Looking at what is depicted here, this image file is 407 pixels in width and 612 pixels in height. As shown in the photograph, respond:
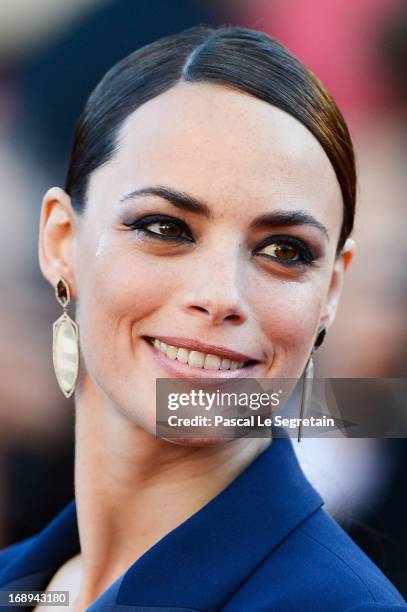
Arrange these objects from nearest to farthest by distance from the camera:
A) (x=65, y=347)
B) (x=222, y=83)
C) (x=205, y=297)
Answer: (x=205, y=297)
(x=222, y=83)
(x=65, y=347)

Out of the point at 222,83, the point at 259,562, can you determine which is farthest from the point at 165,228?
the point at 259,562

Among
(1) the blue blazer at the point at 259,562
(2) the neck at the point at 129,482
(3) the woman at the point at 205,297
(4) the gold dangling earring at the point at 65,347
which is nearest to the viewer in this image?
(1) the blue blazer at the point at 259,562

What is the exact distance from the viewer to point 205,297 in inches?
47.9

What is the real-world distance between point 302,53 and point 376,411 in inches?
46.2

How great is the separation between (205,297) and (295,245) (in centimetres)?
20

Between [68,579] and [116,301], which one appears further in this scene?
[68,579]

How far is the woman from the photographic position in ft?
4.10

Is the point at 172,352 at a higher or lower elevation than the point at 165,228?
lower

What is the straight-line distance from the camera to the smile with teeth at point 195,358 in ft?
4.17

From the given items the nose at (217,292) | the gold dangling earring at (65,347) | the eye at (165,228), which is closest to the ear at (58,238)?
the gold dangling earring at (65,347)

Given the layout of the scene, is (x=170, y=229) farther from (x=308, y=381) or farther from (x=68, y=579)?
(x=68, y=579)

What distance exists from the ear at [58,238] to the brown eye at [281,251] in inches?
13.5

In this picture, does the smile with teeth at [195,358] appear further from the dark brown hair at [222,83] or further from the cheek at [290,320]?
the dark brown hair at [222,83]

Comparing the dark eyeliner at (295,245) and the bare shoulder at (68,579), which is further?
the bare shoulder at (68,579)
